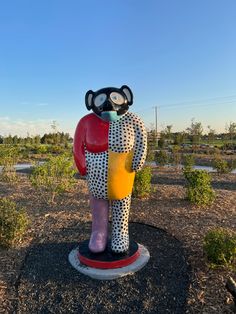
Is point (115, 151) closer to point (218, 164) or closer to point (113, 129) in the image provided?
point (113, 129)

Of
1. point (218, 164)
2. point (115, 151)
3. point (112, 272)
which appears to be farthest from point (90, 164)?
point (218, 164)

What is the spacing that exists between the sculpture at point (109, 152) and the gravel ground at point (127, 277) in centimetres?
58

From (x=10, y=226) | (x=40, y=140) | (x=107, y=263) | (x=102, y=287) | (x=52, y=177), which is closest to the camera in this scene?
(x=102, y=287)

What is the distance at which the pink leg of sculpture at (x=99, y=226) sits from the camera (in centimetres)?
462

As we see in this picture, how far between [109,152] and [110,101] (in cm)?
66

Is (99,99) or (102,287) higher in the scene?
(99,99)

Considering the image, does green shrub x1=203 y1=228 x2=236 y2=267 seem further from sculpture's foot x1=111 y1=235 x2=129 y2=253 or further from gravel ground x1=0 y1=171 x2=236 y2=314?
sculpture's foot x1=111 y1=235 x2=129 y2=253

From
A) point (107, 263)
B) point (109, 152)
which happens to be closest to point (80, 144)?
point (109, 152)

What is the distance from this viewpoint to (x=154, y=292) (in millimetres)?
3965

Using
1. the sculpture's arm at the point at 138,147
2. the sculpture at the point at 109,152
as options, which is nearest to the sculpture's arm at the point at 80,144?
the sculpture at the point at 109,152

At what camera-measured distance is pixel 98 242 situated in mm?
4617

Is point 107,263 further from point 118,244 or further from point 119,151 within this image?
point 119,151

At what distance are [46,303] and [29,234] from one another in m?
1.94

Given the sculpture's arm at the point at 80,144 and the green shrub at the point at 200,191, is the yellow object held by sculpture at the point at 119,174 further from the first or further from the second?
the green shrub at the point at 200,191
